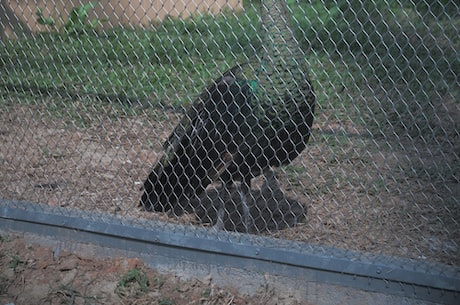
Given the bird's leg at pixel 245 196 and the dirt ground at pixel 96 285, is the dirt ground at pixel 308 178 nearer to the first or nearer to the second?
the bird's leg at pixel 245 196

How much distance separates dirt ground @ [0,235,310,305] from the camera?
130 inches

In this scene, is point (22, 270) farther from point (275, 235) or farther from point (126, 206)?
point (275, 235)

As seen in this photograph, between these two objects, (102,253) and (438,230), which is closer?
(102,253)

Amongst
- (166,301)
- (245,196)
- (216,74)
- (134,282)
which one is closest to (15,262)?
(134,282)

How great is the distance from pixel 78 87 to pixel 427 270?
4138mm

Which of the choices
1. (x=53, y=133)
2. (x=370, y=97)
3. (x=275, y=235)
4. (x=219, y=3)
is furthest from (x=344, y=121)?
(x=219, y=3)

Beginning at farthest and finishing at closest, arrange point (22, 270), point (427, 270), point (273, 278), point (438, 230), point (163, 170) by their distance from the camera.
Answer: point (163, 170) < point (438, 230) < point (22, 270) < point (273, 278) < point (427, 270)

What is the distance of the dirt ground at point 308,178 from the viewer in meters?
3.93

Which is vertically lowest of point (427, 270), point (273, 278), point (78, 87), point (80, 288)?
point (78, 87)

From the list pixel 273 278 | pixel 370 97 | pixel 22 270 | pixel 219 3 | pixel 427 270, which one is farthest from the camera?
pixel 219 3

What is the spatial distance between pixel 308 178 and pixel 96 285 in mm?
1862

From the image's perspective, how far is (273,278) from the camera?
3268 mm

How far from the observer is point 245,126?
382 centimetres

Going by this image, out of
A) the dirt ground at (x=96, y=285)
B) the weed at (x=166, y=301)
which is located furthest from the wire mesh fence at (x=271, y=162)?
the weed at (x=166, y=301)
